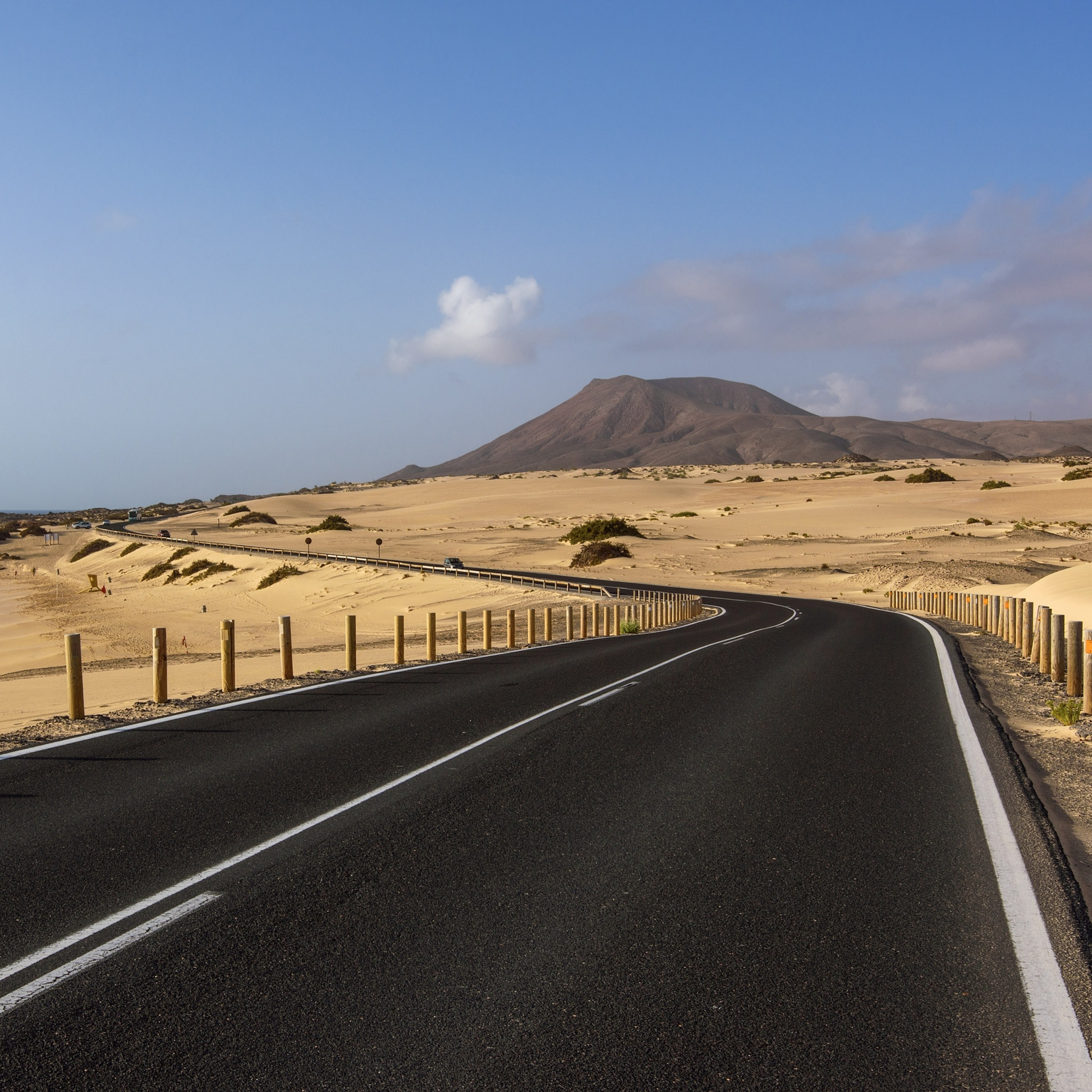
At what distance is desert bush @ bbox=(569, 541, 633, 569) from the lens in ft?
219

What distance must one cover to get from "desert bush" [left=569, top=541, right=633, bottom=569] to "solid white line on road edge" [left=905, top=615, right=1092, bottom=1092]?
190ft

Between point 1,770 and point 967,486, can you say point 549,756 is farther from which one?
point 967,486

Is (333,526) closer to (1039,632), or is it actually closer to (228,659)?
(228,659)

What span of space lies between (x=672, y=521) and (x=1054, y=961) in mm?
90940

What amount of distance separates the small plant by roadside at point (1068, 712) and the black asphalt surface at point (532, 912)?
1344mm

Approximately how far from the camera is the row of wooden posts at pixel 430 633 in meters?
12.3

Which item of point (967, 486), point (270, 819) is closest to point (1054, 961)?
point (270, 819)

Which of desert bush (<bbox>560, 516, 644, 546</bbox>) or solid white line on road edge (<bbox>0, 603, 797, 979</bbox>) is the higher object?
solid white line on road edge (<bbox>0, 603, 797, 979</bbox>)

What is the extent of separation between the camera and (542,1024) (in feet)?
14.0

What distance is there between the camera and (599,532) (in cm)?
7794

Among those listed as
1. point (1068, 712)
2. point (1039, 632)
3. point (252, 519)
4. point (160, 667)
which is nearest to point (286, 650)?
point (160, 667)

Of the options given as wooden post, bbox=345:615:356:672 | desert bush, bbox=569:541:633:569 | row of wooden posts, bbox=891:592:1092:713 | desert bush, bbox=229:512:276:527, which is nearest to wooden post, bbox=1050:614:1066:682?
row of wooden posts, bbox=891:592:1092:713

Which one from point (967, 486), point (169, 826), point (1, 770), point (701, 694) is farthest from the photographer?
point (967, 486)

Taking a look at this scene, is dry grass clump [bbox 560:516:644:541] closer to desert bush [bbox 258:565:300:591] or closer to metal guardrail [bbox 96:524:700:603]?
metal guardrail [bbox 96:524:700:603]
